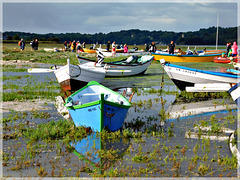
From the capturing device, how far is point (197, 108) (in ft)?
54.1

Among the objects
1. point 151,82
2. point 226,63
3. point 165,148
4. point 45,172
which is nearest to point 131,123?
point 165,148

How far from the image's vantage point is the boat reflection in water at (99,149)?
9.38m

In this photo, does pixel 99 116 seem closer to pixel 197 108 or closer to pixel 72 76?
pixel 197 108

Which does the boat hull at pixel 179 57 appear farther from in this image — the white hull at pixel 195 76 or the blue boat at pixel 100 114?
the blue boat at pixel 100 114

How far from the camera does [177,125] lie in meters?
13.3

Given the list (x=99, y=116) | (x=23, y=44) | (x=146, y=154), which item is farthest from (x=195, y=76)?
(x=23, y=44)

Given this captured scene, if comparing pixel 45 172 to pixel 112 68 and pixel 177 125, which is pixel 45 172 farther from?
pixel 112 68

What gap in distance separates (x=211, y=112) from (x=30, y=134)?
26.4 ft

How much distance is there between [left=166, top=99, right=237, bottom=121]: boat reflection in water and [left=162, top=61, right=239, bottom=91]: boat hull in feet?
7.53

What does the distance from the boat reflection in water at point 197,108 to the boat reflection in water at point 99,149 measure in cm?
395

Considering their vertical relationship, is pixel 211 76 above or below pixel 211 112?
above

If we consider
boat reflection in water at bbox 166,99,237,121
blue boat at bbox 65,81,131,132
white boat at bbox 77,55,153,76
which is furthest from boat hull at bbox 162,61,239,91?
blue boat at bbox 65,81,131,132

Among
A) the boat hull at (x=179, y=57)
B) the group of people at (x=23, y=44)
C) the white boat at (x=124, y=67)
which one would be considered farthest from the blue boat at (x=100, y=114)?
the group of people at (x=23, y=44)

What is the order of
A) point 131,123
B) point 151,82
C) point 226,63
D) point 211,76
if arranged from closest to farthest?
point 131,123, point 211,76, point 151,82, point 226,63
